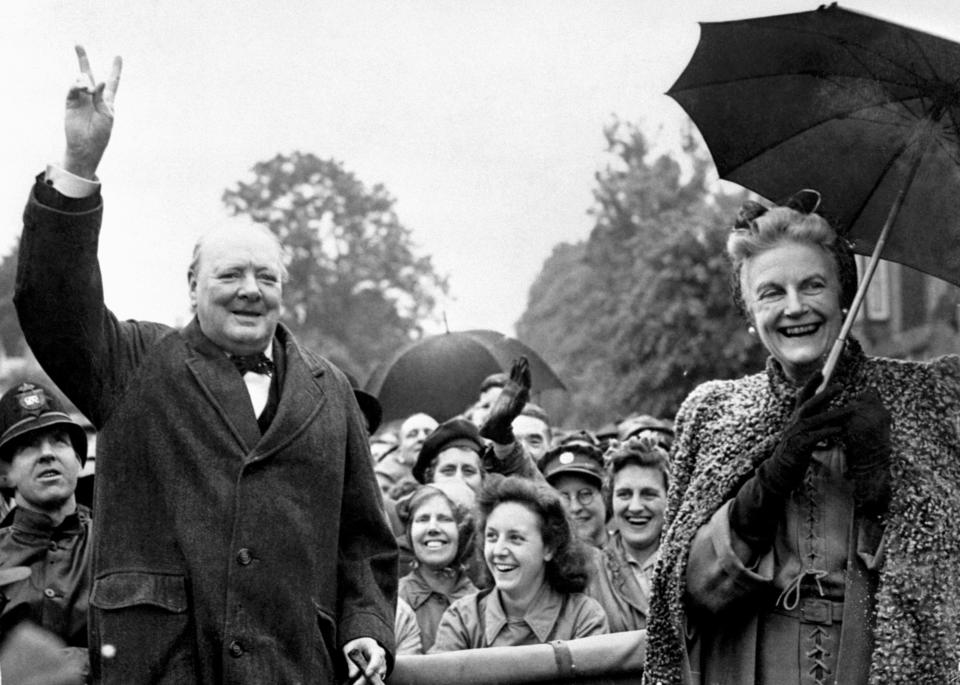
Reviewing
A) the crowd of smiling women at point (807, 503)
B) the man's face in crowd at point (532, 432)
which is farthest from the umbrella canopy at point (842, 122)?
the man's face in crowd at point (532, 432)

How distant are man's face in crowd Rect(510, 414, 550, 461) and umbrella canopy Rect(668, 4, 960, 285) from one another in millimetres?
4483

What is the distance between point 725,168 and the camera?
4.66m

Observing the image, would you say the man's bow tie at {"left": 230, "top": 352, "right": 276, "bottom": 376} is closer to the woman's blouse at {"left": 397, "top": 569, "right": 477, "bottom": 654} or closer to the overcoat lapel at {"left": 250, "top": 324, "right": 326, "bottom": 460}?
the overcoat lapel at {"left": 250, "top": 324, "right": 326, "bottom": 460}

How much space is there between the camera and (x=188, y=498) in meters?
4.59

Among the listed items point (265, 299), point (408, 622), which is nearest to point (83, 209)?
point (265, 299)

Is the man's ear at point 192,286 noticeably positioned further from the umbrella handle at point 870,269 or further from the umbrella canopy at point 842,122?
the umbrella handle at point 870,269

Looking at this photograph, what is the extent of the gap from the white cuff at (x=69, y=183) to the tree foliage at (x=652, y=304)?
18090mm

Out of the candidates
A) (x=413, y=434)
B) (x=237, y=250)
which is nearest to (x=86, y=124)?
(x=237, y=250)

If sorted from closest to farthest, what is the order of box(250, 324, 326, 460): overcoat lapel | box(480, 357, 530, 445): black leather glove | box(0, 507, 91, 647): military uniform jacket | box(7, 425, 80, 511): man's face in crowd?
box(250, 324, 326, 460): overcoat lapel → box(0, 507, 91, 647): military uniform jacket → box(7, 425, 80, 511): man's face in crowd → box(480, 357, 530, 445): black leather glove

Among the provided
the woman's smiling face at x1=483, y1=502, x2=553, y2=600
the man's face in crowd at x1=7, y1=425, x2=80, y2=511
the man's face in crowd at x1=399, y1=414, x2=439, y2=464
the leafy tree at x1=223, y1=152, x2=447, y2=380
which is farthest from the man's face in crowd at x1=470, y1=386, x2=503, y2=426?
the leafy tree at x1=223, y1=152, x2=447, y2=380

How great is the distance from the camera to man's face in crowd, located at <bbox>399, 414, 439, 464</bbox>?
32.3ft

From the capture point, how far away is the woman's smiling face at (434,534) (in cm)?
746

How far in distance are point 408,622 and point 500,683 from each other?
164 cm

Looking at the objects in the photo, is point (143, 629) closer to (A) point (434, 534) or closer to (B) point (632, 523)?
(A) point (434, 534)
